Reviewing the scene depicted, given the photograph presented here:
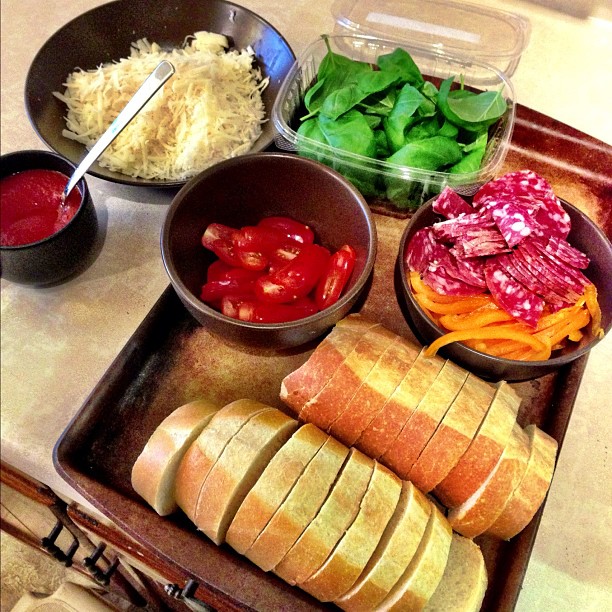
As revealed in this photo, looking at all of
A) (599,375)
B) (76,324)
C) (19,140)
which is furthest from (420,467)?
(19,140)

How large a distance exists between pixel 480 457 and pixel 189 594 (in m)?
0.81

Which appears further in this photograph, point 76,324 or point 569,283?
point 76,324

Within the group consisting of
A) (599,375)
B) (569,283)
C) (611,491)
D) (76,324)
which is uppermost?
(569,283)

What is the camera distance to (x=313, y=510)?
4.13 ft

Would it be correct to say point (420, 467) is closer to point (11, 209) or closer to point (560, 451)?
point (560, 451)

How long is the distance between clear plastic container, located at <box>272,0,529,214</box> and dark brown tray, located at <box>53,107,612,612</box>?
0.52 feet

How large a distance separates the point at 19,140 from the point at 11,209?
0.63 meters

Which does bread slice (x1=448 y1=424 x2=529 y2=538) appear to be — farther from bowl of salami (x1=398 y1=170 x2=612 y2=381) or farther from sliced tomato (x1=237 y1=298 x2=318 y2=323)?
sliced tomato (x1=237 y1=298 x2=318 y2=323)

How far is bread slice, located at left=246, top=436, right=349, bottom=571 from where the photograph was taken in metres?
1.25

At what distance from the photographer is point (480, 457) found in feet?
4.44

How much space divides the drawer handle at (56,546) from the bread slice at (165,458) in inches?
23.9

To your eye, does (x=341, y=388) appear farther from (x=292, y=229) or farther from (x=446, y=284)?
(x=292, y=229)

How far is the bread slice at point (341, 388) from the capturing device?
4.61 ft

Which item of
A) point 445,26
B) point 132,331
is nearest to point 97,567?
point 132,331
